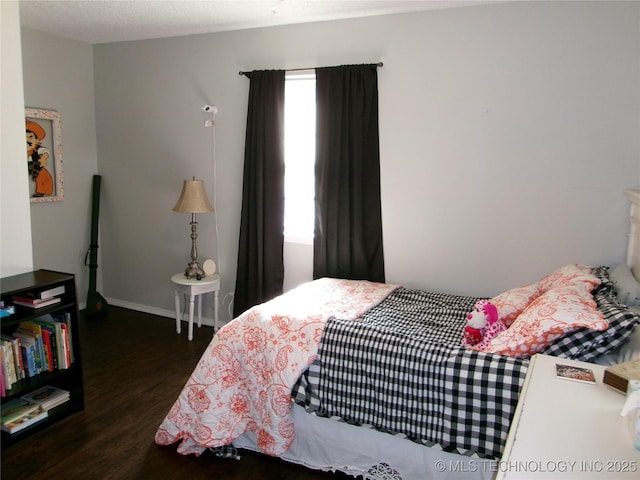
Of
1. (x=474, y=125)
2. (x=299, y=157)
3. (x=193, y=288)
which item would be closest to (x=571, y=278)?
(x=474, y=125)

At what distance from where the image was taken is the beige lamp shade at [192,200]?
143 inches

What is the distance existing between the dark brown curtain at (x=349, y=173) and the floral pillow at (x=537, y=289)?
108 centimetres

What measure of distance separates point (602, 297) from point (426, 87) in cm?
170

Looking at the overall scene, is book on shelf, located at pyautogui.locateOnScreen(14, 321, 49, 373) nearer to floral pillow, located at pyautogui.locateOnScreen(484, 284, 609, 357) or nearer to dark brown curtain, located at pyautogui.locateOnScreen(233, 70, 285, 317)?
dark brown curtain, located at pyautogui.locateOnScreen(233, 70, 285, 317)

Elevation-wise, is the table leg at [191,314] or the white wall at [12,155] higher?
the white wall at [12,155]

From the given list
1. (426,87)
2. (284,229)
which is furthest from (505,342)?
(284,229)

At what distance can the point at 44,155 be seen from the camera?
3.92 metres

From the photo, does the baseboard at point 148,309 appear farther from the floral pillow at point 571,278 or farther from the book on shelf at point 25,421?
the floral pillow at point 571,278

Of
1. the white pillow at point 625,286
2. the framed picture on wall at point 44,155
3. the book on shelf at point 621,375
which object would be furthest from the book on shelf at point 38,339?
the white pillow at point 625,286

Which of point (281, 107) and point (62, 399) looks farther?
point (281, 107)

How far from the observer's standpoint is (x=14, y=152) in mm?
2506

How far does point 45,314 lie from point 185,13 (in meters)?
2.23

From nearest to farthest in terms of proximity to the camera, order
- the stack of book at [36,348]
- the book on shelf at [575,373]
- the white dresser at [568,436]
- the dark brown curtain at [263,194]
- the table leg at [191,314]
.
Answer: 1. the white dresser at [568,436]
2. the book on shelf at [575,373]
3. the stack of book at [36,348]
4. the dark brown curtain at [263,194]
5. the table leg at [191,314]

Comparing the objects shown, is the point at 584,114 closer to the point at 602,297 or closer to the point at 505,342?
the point at 602,297
